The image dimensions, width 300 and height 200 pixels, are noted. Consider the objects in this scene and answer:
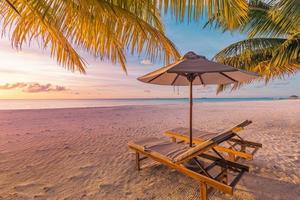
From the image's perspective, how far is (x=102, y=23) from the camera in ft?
7.41

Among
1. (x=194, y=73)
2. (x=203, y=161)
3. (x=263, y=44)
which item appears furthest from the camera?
(x=263, y=44)

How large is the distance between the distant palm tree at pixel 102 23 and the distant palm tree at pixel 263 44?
319 cm

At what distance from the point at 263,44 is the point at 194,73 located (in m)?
4.66

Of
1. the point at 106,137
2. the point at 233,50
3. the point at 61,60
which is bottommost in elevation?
the point at 106,137

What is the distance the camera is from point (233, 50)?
660 centimetres

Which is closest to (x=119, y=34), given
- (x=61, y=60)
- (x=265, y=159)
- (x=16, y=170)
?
(x=61, y=60)

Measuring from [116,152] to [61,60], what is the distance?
2.61m

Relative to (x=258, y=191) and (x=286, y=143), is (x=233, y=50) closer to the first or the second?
(x=286, y=143)

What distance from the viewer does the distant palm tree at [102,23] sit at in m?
1.92

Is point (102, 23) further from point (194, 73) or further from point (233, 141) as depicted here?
point (233, 141)

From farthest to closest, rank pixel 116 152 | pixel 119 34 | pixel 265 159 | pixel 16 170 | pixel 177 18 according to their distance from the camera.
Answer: pixel 116 152
pixel 265 159
pixel 16 170
pixel 119 34
pixel 177 18

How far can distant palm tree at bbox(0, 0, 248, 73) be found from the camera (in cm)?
192

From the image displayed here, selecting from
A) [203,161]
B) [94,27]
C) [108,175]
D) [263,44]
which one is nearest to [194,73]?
[203,161]

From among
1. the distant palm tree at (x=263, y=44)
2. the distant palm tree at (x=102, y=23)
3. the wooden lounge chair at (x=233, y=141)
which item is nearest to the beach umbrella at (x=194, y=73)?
the distant palm tree at (x=102, y=23)
